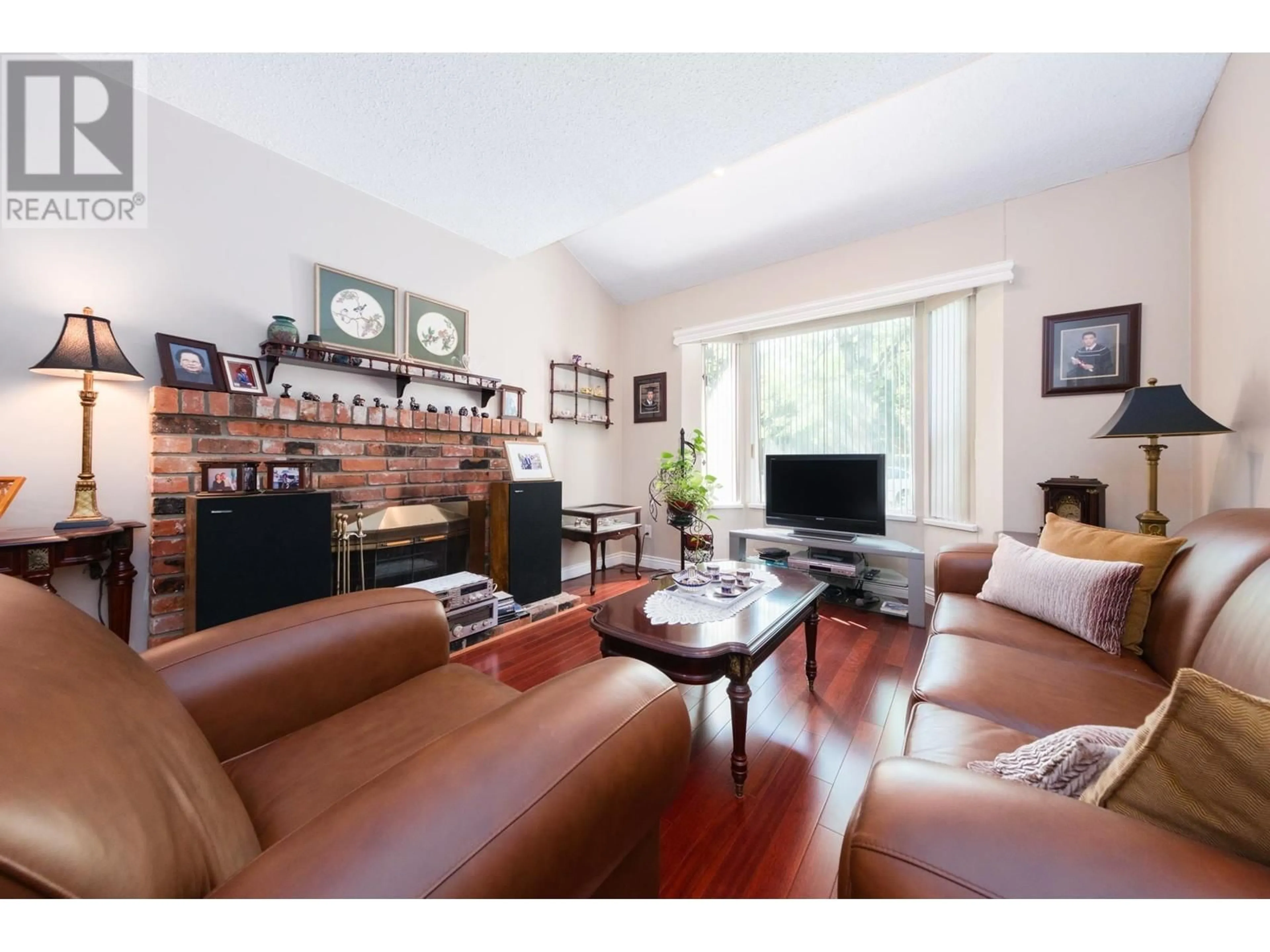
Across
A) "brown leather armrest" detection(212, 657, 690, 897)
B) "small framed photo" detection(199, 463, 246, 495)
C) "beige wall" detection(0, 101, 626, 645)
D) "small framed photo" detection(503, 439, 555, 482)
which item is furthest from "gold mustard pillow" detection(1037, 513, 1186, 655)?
"small framed photo" detection(199, 463, 246, 495)

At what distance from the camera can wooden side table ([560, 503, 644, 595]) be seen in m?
3.35

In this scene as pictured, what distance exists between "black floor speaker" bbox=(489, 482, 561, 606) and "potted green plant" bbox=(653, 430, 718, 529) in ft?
→ 2.79

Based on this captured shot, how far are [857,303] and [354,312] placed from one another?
3.21 m

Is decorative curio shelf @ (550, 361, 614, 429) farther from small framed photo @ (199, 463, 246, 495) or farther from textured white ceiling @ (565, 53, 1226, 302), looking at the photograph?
small framed photo @ (199, 463, 246, 495)

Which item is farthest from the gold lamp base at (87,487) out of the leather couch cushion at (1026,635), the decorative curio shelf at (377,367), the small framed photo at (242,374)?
the leather couch cushion at (1026,635)

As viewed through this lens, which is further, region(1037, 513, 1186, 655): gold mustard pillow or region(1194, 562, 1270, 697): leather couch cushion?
region(1037, 513, 1186, 655): gold mustard pillow

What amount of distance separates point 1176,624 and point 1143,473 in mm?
1650

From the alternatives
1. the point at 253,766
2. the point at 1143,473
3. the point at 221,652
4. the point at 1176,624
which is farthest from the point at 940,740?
the point at 1143,473

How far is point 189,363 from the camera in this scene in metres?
1.92

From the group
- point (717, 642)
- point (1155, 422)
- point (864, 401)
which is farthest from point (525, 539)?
point (1155, 422)

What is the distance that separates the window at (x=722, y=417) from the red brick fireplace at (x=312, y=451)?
1686 millimetres
